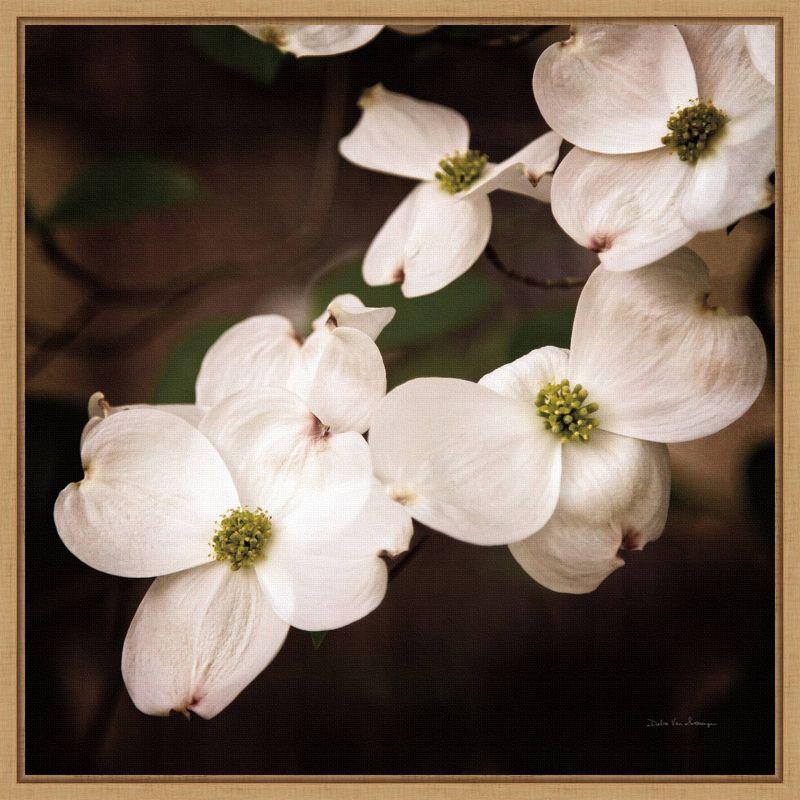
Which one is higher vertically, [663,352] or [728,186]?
[728,186]

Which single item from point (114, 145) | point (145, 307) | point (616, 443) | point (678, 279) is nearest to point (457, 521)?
point (616, 443)

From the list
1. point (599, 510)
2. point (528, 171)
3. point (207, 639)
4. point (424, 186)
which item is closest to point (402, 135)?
point (424, 186)

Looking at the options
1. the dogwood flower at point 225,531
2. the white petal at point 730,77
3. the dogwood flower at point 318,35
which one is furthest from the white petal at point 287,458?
the white petal at point 730,77

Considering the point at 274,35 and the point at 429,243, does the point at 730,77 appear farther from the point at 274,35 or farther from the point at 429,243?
the point at 274,35

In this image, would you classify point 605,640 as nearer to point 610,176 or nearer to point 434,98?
point 610,176

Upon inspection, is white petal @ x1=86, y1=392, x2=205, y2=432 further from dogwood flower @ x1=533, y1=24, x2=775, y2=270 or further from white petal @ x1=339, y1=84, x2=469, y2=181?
dogwood flower @ x1=533, y1=24, x2=775, y2=270

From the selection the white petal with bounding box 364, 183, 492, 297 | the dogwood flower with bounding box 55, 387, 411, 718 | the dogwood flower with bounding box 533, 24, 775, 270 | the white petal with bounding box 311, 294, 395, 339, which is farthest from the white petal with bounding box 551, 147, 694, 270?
the dogwood flower with bounding box 55, 387, 411, 718
